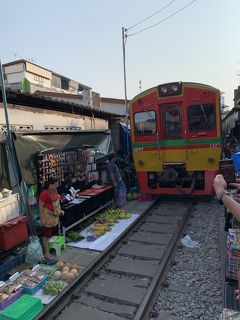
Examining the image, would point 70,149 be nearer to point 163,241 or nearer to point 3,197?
point 3,197

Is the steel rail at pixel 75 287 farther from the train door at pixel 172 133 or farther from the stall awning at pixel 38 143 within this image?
the train door at pixel 172 133

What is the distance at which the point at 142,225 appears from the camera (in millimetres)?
7387

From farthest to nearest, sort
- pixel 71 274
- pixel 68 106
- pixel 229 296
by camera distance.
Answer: pixel 68 106 < pixel 71 274 < pixel 229 296

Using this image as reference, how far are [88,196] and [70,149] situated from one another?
131cm

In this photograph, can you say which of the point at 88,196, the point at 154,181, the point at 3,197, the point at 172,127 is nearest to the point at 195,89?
the point at 172,127

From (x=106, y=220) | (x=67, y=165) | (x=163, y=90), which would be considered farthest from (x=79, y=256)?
(x=163, y=90)

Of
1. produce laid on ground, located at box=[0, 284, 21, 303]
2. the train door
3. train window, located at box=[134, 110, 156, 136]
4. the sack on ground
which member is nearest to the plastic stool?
the sack on ground

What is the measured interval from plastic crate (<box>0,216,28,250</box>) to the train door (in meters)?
5.10

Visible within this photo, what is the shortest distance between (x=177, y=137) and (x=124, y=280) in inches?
205

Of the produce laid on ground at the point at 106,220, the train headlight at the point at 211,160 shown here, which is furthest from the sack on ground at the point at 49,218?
the train headlight at the point at 211,160

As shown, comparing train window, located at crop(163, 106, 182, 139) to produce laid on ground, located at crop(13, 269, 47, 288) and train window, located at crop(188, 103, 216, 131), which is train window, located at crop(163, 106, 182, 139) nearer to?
train window, located at crop(188, 103, 216, 131)

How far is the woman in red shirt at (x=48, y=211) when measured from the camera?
5.57 meters

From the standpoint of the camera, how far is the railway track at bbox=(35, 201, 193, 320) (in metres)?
3.85

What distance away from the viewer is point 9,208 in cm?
509
